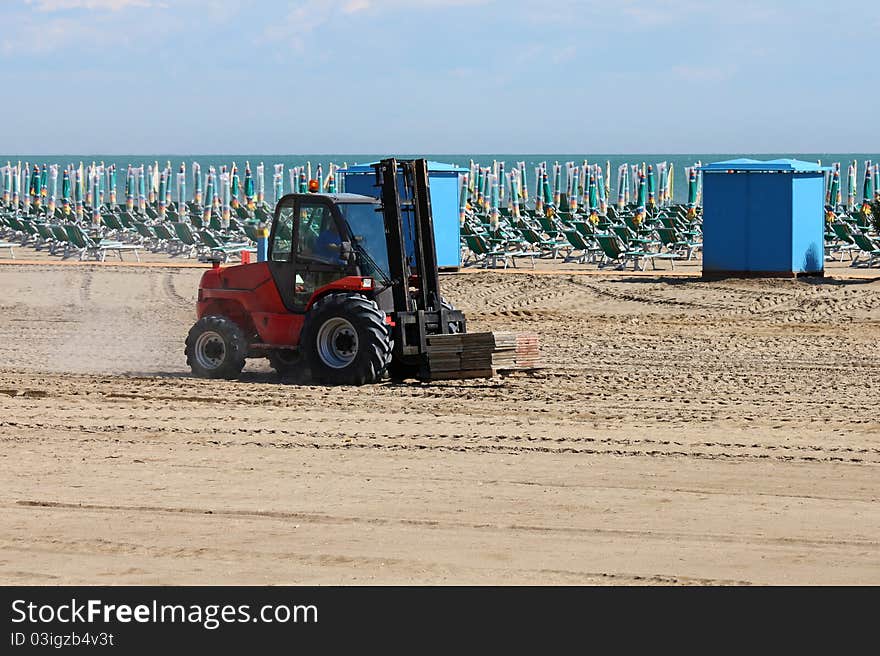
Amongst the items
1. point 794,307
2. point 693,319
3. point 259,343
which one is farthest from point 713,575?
point 794,307

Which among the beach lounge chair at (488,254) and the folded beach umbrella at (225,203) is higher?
the folded beach umbrella at (225,203)

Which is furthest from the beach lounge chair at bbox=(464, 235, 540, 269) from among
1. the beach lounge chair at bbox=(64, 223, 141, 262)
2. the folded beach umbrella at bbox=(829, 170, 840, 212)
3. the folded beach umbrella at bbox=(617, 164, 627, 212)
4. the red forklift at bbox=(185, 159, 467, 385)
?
the red forklift at bbox=(185, 159, 467, 385)

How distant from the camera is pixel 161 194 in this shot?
3656 cm

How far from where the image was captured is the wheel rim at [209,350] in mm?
11156

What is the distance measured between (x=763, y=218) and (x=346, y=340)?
377 inches

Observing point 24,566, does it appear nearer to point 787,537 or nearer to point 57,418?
point 787,537

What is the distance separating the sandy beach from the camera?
5773 millimetres

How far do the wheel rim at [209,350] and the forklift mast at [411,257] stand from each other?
1484mm

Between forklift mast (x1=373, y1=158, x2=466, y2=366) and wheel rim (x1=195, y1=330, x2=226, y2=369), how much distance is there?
58.4 inches

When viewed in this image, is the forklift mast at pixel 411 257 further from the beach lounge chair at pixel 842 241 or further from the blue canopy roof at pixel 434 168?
the beach lounge chair at pixel 842 241

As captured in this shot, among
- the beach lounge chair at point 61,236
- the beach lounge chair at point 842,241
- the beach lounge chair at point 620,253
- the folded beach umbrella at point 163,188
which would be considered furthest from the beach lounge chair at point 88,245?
the beach lounge chair at point 842,241

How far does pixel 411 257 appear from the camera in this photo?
1052 centimetres

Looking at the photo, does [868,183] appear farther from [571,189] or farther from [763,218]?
[763,218]

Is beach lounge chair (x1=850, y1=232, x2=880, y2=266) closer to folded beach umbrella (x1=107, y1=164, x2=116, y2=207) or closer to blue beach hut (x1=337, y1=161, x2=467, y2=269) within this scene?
blue beach hut (x1=337, y1=161, x2=467, y2=269)
